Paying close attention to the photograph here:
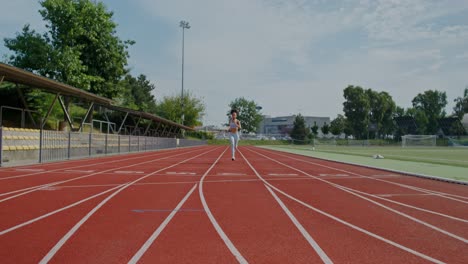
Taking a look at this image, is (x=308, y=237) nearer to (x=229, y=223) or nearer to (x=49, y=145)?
(x=229, y=223)

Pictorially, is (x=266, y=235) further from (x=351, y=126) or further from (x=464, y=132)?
(x=464, y=132)

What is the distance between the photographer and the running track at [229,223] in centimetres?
388

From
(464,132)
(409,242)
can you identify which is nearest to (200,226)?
(409,242)

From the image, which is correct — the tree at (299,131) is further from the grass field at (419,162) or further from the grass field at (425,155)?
the grass field at (419,162)

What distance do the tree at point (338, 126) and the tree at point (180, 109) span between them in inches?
1902

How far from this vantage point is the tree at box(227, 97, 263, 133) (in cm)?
14700

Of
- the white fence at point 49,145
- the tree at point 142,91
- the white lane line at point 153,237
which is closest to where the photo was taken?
the white lane line at point 153,237

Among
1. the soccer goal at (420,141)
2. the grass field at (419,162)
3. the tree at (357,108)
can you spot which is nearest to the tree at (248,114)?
the tree at (357,108)

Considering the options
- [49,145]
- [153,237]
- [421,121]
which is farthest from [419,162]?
[421,121]

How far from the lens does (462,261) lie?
3.68 metres

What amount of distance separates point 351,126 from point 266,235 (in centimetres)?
10310

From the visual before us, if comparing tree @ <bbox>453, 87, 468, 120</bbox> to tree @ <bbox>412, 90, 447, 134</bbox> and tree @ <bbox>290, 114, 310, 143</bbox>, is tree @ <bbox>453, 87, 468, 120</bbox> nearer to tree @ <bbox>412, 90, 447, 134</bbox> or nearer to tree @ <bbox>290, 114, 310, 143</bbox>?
tree @ <bbox>412, 90, 447, 134</bbox>

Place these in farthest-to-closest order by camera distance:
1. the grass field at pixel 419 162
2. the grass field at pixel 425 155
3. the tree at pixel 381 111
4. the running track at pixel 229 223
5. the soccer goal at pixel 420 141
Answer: the tree at pixel 381 111 < the soccer goal at pixel 420 141 < the grass field at pixel 425 155 < the grass field at pixel 419 162 < the running track at pixel 229 223

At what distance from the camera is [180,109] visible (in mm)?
82812
